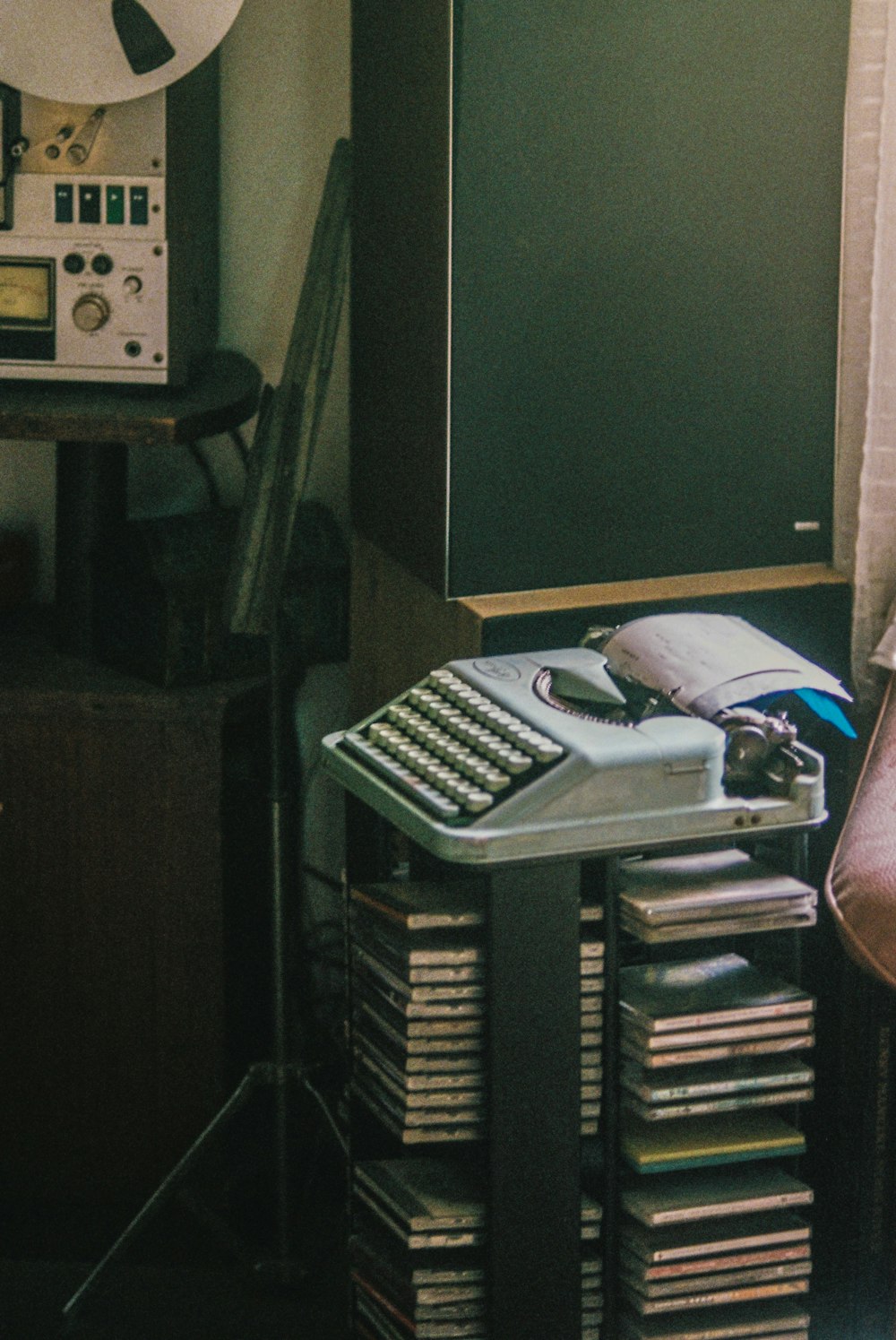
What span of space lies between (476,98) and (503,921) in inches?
30.0

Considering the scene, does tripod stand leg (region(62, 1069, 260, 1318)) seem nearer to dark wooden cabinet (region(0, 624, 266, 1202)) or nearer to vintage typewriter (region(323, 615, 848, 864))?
dark wooden cabinet (region(0, 624, 266, 1202))

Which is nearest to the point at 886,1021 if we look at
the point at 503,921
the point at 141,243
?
the point at 503,921

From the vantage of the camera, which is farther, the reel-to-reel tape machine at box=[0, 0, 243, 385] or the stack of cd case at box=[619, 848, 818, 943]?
the reel-to-reel tape machine at box=[0, 0, 243, 385]

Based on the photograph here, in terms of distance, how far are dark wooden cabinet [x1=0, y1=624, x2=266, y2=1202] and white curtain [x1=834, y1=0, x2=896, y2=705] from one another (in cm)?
70

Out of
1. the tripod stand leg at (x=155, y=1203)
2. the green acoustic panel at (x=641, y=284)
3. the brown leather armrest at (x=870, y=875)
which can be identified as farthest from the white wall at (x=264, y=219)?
the brown leather armrest at (x=870, y=875)

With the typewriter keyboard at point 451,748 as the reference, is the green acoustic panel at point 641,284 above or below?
above

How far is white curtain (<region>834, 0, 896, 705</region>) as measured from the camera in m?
1.80

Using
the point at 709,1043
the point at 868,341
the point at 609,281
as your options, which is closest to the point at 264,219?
the point at 609,281

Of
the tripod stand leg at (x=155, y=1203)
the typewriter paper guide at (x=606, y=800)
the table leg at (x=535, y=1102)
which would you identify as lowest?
the tripod stand leg at (x=155, y=1203)

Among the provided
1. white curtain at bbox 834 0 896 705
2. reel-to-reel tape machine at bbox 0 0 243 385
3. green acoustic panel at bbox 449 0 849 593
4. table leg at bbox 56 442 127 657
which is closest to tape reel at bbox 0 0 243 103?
reel-to-reel tape machine at bbox 0 0 243 385

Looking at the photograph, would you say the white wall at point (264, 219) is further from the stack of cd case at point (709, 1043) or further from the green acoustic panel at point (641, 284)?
the stack of cd case at point (709, 1043)

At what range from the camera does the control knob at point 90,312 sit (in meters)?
1.89

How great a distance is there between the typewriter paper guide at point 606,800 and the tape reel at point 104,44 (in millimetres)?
768

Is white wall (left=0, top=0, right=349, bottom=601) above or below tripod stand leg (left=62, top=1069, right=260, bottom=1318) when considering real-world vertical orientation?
above
